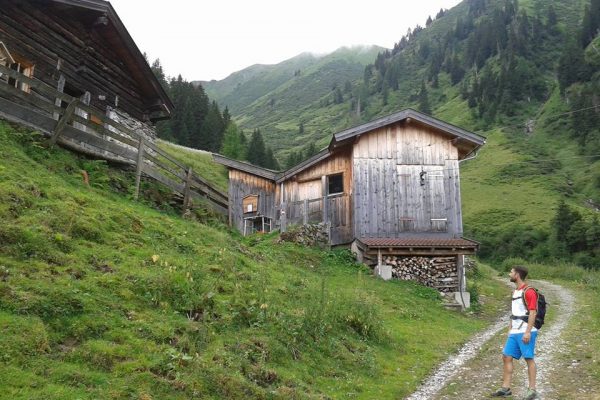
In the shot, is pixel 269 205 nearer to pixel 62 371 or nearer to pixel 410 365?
pixel 410 365

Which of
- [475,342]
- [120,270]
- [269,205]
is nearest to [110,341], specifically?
[120,270]

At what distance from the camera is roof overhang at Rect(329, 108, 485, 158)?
2306cm

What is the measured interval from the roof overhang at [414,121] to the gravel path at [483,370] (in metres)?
10.9

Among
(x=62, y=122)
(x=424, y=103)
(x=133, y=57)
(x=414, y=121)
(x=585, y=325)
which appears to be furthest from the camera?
(x=424, y=103)

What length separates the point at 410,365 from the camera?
10391mm

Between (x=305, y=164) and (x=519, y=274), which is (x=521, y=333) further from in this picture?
(x=305, y=164)

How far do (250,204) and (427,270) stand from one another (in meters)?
15.1

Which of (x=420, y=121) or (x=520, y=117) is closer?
(x=420, y=121)

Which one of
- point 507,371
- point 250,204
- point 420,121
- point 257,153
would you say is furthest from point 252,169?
point 257,153

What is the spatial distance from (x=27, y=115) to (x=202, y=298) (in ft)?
24.5

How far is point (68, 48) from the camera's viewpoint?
1684 centimetres

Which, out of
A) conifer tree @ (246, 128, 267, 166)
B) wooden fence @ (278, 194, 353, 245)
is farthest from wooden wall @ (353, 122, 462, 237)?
conifer tree @ (246, 128, 267, 166)

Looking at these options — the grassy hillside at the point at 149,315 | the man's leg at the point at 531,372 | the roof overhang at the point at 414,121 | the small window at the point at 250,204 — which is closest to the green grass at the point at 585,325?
the man's leg at the point at 531,372

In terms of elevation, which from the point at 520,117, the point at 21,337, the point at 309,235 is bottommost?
the point at 21,337
